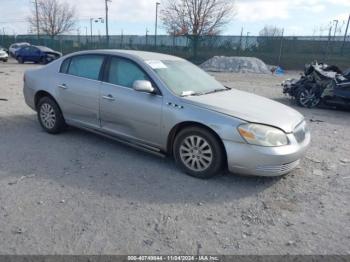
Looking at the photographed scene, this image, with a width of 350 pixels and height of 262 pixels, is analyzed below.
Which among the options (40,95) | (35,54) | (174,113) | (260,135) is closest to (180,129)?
(174,113)

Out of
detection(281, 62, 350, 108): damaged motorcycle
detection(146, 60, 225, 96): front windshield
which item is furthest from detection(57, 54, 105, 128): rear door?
detection(281, 62, 350, 108): damaged motorcycle

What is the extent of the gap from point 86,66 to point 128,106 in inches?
49.5

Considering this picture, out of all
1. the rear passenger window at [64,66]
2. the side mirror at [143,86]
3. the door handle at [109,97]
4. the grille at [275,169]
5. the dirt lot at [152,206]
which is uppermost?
the rear passenger window at [64,66]

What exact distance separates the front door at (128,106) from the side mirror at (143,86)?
3.9 inches

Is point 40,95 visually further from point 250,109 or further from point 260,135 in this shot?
point 260,135

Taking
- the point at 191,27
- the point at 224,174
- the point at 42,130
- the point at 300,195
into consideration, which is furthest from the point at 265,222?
the point at 191,27

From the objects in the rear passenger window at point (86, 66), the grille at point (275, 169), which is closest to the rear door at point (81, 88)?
the rear passenger window at point (86, 66)

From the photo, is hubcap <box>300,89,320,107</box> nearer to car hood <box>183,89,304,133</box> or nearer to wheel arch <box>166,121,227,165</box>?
car hood <box>183,89,304,133</box>

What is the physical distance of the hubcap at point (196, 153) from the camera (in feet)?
12.7

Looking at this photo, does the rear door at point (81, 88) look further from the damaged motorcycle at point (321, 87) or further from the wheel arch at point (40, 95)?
the damaged motorcycle at point (321, 87)

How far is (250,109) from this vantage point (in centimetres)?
397

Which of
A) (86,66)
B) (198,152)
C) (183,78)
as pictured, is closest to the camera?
(198,152)

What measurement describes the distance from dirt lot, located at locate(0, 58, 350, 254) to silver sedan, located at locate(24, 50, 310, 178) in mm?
309

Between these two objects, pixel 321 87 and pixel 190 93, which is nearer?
pixel 190 93
